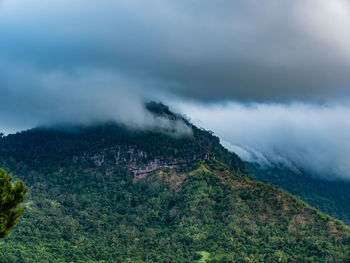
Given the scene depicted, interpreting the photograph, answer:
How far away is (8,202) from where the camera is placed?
51844 millimetres

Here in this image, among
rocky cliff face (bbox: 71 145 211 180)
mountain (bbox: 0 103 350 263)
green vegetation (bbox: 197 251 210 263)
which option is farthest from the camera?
rocky cliff face (bbox: 71 145 211 180)

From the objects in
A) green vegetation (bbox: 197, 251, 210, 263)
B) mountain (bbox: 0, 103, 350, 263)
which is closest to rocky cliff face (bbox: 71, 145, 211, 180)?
mountain (bbox: 0, 103, 350, 263)

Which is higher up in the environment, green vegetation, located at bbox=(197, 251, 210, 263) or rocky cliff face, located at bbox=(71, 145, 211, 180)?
rocky cliff face, located at bbox=(71, 145, 211, 180)

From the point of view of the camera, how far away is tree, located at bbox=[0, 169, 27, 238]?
166ft

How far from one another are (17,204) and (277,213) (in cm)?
8945

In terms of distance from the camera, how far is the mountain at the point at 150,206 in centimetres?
11456

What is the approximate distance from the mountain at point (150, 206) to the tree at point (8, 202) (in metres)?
54.5

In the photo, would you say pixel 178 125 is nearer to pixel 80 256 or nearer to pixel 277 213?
pixel 277 213

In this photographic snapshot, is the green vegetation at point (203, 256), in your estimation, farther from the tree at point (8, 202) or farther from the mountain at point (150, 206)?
the tree at point (8, 202)

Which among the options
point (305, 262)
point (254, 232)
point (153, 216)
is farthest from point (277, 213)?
point (153, 216)

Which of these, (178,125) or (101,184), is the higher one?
(178,125)

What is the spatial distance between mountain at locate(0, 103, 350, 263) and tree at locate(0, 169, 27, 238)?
54.5 meters

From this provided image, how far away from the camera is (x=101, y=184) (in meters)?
152

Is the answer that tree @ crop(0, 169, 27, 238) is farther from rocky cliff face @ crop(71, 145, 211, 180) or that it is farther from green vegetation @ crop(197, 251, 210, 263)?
rocky cliff face @ crop(71, 145, 211, 180)
